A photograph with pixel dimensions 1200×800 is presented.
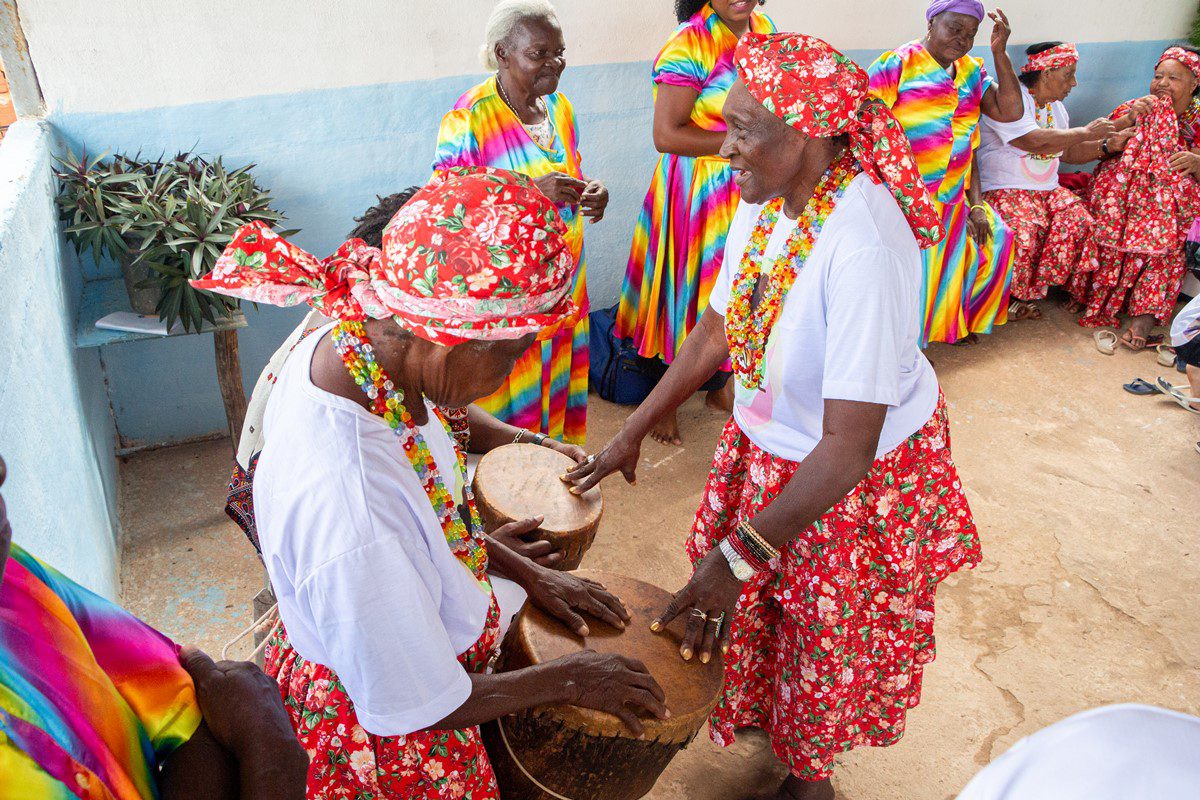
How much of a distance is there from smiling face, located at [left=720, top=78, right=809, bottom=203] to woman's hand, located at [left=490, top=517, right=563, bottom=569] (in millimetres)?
1011

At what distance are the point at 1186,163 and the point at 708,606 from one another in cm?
581

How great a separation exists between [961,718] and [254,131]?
12.2 feet

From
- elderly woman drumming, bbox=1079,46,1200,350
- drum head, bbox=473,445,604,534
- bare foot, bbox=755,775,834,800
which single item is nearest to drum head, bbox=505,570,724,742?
drum head, bbox=473,445,604,534

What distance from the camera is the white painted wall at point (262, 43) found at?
3.47 metres

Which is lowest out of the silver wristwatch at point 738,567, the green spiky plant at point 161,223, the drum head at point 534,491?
the drum head at point 534,491

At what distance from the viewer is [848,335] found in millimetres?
1891

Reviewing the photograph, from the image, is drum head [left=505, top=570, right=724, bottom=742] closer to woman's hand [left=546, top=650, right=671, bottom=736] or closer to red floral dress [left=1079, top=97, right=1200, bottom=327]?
woman's hand [left=546, top=650, right=671, bottom=736]

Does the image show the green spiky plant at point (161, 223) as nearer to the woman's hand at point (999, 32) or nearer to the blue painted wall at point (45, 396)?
the blue painted wall at point (45, 396)

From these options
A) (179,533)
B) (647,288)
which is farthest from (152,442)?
(647,288)

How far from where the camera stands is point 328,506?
55.6 inches

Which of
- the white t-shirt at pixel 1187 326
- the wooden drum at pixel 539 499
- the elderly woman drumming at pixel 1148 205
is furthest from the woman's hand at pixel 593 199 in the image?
the elderly woman drumming at pixel 1148 205

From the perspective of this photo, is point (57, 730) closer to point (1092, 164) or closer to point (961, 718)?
point (961, 718)

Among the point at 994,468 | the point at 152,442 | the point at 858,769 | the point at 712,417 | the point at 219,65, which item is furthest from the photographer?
the point at 712,417

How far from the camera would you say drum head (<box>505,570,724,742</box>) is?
1.75 m
